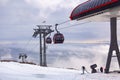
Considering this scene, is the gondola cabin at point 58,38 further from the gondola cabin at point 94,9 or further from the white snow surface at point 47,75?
the white snow surface at point 47,75

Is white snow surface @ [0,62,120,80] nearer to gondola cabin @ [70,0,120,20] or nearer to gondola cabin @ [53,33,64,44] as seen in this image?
gondola cabin @ [53,33,64,44]

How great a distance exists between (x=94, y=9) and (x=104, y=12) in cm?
87

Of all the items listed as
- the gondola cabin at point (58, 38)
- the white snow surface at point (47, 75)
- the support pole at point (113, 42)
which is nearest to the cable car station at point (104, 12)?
the support pole at point (113, 42)

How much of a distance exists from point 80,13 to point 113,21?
321cm

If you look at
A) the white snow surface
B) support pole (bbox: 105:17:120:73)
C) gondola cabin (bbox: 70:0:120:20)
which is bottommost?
the white snow surface

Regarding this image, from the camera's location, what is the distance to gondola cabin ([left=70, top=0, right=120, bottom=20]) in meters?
24.0

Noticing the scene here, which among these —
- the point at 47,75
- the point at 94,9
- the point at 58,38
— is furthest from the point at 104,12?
the point at 58,38

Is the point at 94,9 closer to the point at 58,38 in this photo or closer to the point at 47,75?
the point at 58,38

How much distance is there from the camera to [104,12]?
26.1m

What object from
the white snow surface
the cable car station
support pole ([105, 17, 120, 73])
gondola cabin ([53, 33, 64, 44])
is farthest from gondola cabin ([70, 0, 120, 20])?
the white snow surface

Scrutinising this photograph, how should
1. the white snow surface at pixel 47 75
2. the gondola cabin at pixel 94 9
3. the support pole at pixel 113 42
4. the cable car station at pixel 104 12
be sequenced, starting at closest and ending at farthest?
the white snow surface at pixel 47 75, the gondola cabin at pixel 94 9, the cable car station at pixel 104 12, the support pole at pixel 113 42

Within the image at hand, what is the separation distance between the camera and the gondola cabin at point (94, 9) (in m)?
24.0

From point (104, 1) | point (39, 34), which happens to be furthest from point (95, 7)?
point (39, 34)

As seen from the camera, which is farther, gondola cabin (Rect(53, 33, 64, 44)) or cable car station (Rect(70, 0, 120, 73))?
gondola cabin (Rect(53, 33, 64, 44))
